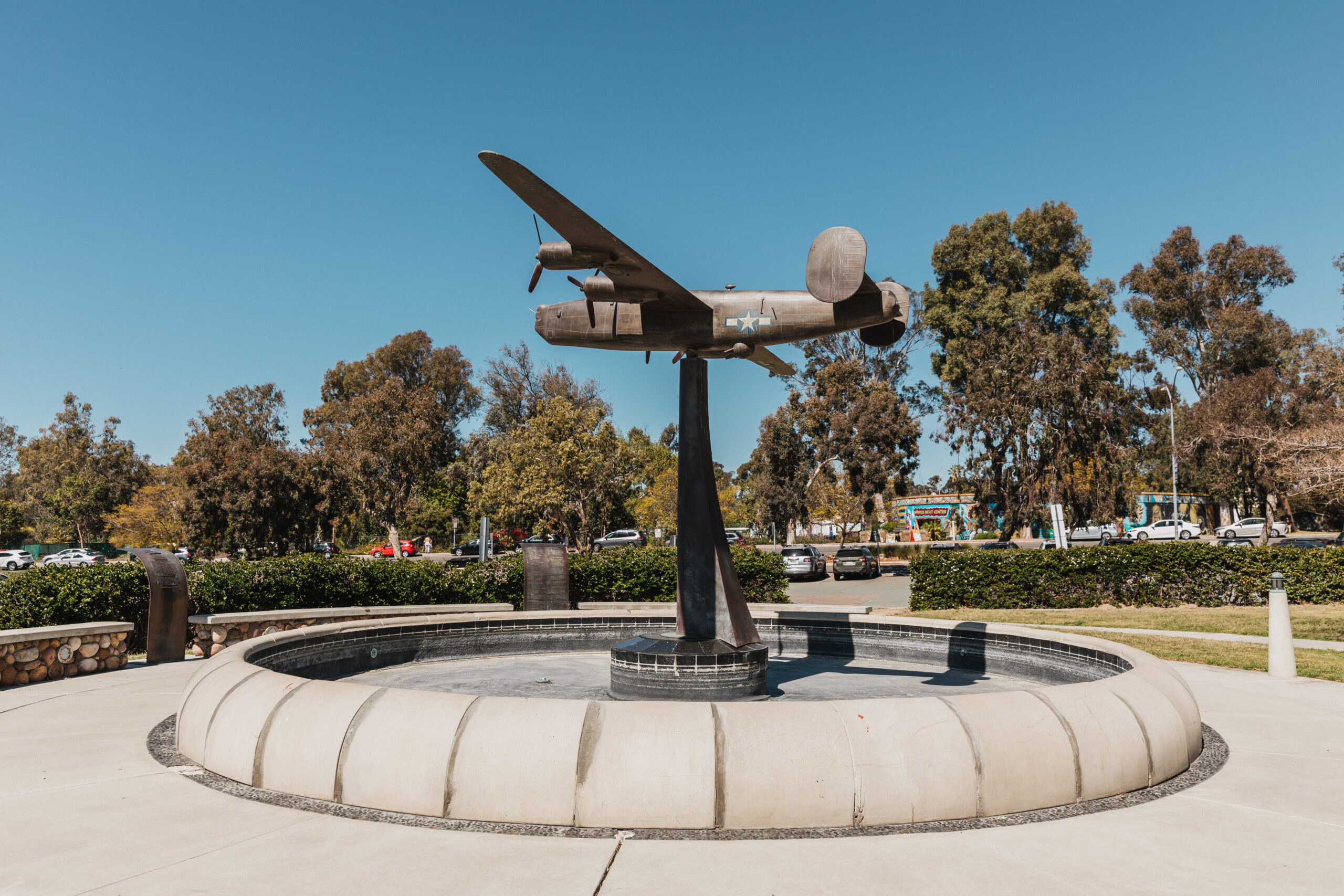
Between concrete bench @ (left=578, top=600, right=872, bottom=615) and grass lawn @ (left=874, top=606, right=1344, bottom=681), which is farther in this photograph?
concrete bench @ (left=578, top=600, right=872, bottom=615)

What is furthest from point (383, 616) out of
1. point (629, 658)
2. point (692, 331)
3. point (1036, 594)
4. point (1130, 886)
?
point (1036, 594)

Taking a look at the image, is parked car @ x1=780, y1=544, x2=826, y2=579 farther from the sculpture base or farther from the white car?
the white car

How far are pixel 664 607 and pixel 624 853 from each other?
872 centimetres

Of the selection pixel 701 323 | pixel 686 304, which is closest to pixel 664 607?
pixel 701 323

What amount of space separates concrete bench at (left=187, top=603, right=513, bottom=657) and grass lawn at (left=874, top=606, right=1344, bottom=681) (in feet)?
27.2

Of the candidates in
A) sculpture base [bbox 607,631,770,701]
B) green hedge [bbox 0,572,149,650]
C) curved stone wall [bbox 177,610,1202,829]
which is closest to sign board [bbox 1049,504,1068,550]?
sculpture base [bbox 607,631,770,701]

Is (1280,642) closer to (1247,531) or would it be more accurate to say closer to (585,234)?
(585,234)

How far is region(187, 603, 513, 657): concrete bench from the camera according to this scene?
1134 centimetres

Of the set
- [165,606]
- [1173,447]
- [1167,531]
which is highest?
[1173,447]

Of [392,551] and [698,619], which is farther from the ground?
[698,619]

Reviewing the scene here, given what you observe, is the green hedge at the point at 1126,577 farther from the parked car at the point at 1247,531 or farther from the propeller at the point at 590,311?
the parked car at the point at 1247,531

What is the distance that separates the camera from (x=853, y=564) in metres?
32.1

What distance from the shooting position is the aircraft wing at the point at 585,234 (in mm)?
6059

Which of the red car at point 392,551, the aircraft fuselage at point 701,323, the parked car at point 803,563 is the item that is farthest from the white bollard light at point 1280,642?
the red car at point 392,551
